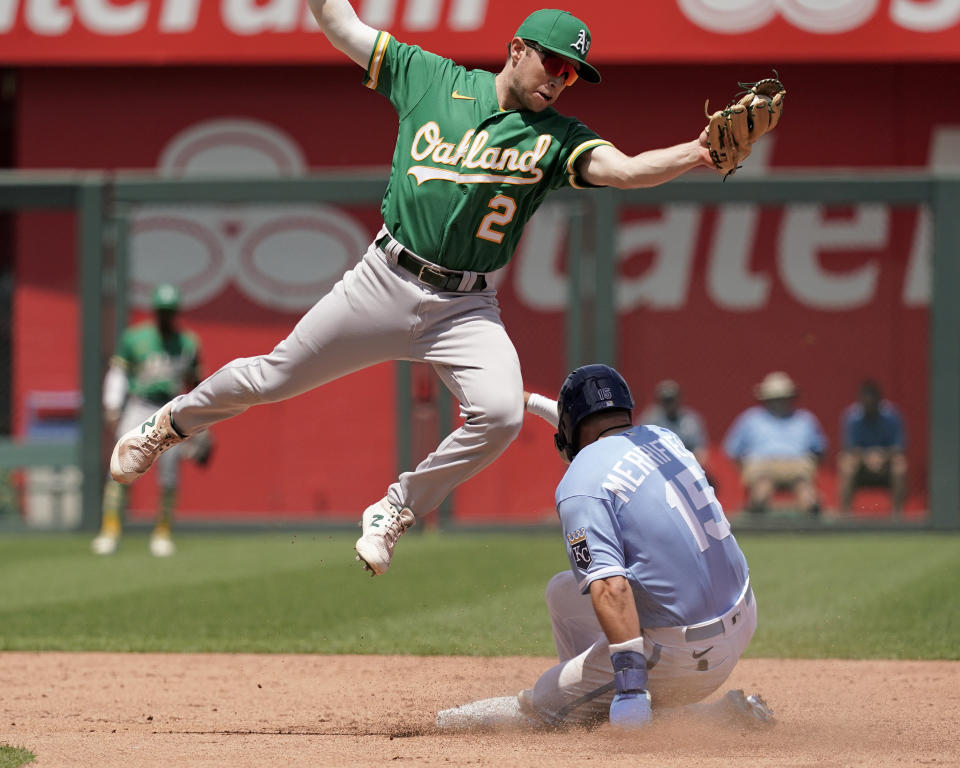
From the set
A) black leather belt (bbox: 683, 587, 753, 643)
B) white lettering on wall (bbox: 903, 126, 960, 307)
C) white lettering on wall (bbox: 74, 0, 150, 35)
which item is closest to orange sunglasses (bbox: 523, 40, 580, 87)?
black leather belt (bbox: 683, 587, 753, 643)

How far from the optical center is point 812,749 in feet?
15.0

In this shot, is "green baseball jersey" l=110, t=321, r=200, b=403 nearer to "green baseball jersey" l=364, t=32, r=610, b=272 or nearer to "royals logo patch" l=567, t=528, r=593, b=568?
"green baseball jersey" l=364, t=32, r=610, b=272

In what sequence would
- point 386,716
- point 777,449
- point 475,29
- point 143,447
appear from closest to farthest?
1. point 386,716
2. point 143,447
3. point 777,449
4. point 475,29

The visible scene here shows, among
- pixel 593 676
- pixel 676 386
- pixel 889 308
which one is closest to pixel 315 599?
pixel 593 676

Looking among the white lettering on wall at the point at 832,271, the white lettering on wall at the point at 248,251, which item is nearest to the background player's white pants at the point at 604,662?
the white lettering on wall at the point at 248,251

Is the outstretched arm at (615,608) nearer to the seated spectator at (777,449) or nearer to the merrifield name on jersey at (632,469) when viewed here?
the merrifield name on jersey at (632,469)

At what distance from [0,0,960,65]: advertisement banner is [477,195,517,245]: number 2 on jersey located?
9.11 m

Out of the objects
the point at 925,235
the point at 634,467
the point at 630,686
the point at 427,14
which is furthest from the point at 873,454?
the point at 630,686

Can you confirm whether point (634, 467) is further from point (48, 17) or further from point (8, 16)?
point (8, 16)

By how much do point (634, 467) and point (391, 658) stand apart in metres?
2.72

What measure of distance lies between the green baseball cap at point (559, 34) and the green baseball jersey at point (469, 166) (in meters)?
0.25

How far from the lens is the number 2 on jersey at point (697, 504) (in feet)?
14.8

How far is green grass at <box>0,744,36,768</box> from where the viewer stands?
4408mm

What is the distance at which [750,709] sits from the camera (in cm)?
486
